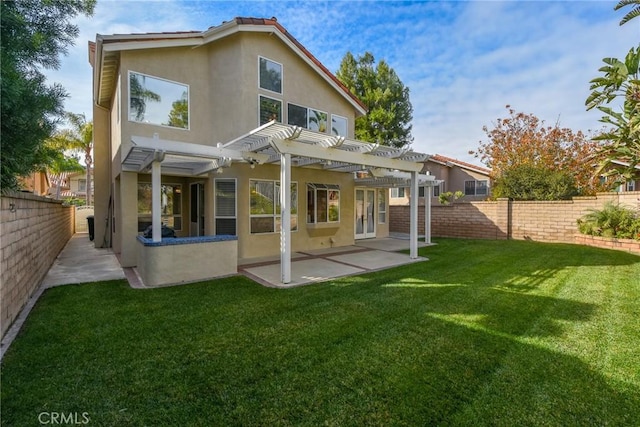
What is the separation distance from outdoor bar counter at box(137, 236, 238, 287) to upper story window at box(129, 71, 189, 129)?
4.15 meters

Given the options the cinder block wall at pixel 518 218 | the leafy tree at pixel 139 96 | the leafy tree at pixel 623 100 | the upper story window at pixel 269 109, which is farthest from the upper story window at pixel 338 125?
the leafy tree at pixel 623 100

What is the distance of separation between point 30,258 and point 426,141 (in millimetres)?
29626

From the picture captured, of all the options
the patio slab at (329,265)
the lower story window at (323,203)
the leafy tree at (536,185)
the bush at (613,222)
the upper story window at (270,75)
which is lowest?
the patio slab at (329,265)

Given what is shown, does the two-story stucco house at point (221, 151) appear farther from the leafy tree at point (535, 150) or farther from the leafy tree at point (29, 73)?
the leafy tree at point (535, 150)

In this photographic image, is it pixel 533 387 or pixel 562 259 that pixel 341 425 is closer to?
pixel 533 387

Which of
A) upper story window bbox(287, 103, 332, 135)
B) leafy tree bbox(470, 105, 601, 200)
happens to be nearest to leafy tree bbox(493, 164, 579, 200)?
leafy tree bbox(470, 105, 601, 200)

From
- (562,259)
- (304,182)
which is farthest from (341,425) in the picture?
(562,259)

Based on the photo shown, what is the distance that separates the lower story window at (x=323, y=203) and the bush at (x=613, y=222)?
420 inches

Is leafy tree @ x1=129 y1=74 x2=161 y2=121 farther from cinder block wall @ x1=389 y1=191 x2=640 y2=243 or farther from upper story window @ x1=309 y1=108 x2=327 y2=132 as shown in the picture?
cinder block wall @ x1=389 y1=191 x2=640 y2=243

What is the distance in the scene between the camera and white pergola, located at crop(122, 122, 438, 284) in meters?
7.05

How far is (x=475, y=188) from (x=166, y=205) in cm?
2409

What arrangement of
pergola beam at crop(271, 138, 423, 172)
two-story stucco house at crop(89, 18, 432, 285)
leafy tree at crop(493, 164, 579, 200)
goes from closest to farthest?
pergola beam at crop(271, 138, 423, 172) → two-story stucco house at crop(89, 18, 432, 285) → leafy tree at crop(493, 164, 579, 200)

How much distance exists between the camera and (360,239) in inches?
621

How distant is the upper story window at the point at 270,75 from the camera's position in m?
10.7
